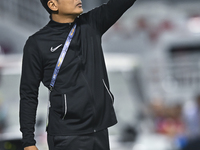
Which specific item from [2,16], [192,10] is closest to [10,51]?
[2,16]

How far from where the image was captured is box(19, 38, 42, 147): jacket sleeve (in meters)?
2.86

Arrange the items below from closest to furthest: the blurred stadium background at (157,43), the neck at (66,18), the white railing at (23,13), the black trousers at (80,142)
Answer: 1. the black trousers at (80,142)
2. the neck at (66,18)
3. the blurred stadium background at (157,43)
4. the white railing at (23,13)

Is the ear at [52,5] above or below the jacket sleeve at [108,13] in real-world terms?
above

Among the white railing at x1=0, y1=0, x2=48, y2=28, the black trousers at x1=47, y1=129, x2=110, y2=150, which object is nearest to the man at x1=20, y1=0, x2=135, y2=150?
the black trousers at x1=47, y1=129, x2=110, y2=150

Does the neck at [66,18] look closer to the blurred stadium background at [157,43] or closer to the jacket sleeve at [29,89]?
the jacket sleeve at [29,89]

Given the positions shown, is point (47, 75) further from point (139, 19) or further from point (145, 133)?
point (139, 19)

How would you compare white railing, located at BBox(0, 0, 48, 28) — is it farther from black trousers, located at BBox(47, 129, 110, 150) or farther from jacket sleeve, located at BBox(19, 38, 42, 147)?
black trousers, located at BBox(47, 129, 110, 150)

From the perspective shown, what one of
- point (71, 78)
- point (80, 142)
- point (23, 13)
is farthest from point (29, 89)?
point (23, 13)

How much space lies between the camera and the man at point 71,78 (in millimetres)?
2770

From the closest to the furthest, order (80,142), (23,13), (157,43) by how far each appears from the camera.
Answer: (80,142) → (23,13) → (157,43)

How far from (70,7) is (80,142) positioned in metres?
0.77

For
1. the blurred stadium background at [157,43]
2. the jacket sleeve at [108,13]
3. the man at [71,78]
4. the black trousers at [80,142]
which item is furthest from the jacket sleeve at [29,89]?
the blurred stadium background at [157,43]

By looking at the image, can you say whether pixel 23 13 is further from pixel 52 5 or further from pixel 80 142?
pixel 80 142

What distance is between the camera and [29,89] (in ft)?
9.57
